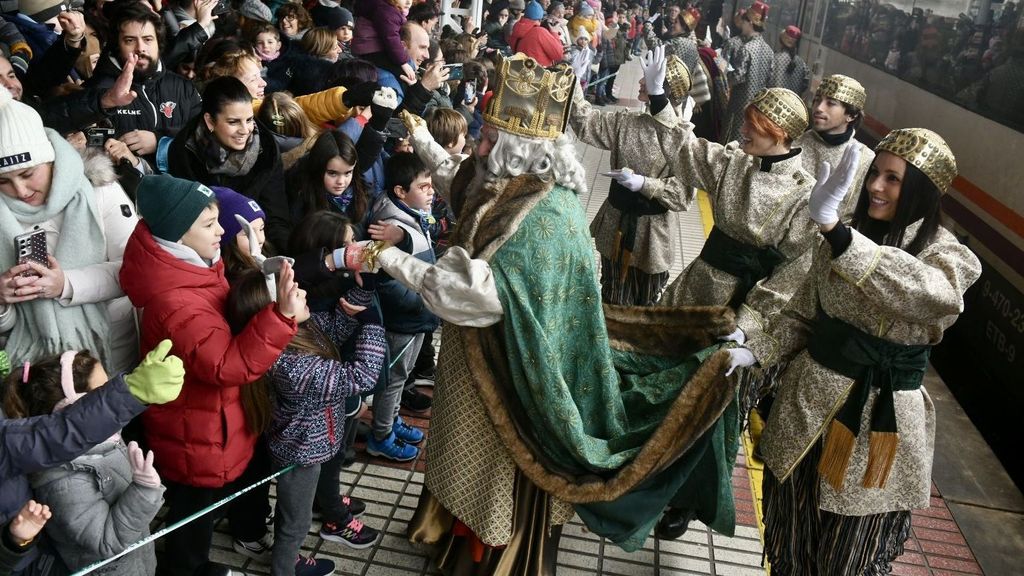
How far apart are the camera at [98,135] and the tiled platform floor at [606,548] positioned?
183 cm

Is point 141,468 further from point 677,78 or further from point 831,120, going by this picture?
point 831,120

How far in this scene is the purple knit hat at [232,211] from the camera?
339 cm

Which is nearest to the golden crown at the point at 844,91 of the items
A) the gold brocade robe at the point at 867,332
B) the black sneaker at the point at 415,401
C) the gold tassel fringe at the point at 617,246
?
the gold tassel fringe at the point at 617,246

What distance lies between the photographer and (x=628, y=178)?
465cm

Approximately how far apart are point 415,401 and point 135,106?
205 centimetres

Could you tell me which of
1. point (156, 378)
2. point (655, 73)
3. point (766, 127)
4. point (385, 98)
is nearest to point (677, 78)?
point (655, 73)

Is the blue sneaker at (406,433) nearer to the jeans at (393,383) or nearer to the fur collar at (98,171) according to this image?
the jeans at (393,383)

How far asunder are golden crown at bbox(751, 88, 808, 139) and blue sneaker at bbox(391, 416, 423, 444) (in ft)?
7.62

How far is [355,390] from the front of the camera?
116 inches

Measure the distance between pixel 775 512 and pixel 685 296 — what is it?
1.33m

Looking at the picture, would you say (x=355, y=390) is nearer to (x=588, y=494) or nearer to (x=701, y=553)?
(x=588, y=494)

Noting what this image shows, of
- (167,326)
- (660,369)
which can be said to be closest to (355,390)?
(167,326)

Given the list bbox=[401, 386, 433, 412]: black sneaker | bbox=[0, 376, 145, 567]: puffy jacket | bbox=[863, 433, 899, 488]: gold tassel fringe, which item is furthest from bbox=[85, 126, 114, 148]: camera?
bbox=[863, 433, 899, 488]: gold tassel fringe

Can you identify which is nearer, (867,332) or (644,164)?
(867,332)
